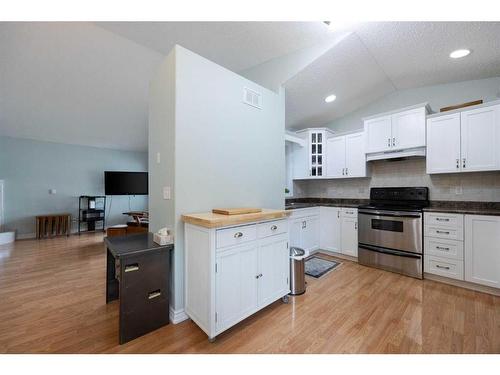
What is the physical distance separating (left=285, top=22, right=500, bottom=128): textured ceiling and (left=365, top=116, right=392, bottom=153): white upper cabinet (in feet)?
2.11

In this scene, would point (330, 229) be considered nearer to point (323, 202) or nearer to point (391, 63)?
point (323, 202)

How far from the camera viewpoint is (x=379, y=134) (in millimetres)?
3416

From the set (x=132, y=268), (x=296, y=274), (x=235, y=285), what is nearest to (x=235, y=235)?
(x=235, y=285)

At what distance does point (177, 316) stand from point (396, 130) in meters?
3.80

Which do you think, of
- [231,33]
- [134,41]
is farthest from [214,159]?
[134,41]

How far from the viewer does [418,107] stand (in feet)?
9.98

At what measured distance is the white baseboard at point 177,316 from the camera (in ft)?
5.98

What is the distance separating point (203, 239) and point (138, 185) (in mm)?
5923

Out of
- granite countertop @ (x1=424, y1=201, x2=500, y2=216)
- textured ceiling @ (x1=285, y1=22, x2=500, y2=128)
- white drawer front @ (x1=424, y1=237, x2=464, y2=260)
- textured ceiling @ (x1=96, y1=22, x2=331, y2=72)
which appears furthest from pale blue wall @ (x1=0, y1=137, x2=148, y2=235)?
granite countertop @ (x1=424, y1=201, x2=500, y2=216)

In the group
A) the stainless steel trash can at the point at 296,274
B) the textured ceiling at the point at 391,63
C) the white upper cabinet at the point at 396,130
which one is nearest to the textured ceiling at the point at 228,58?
the textured ceiling at the point at 391,63

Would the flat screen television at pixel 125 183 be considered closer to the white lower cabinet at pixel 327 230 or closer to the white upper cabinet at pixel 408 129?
the white lower cabinet at pixel 327 230

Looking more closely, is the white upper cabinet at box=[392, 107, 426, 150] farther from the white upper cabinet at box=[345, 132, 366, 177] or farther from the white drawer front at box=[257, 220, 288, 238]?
the white drawer front at box=[257, 220, 288, 238]

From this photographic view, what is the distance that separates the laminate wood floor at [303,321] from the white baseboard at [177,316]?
64 millimetres

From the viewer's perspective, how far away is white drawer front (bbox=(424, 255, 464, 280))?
2.52 meters
